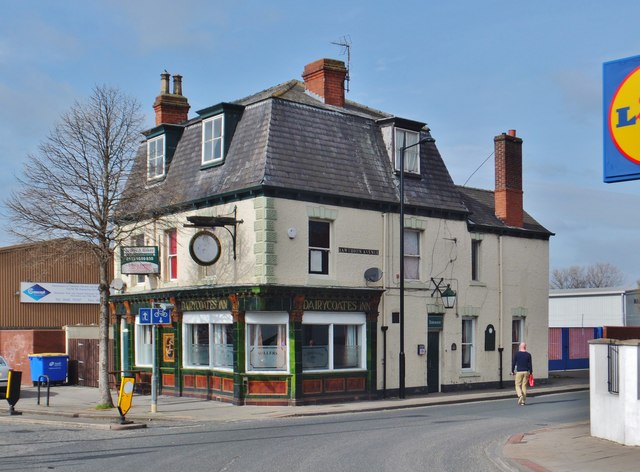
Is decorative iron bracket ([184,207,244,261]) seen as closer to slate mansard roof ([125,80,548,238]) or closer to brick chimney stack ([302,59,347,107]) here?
slate mansard roof ([125,80,548,238])

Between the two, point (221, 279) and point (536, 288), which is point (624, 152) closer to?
point (221, 279)

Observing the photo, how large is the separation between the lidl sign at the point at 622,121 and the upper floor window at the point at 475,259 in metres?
16.4

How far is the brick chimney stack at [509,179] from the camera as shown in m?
31.6

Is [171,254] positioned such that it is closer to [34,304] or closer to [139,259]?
[139,259]

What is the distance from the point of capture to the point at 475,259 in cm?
3044

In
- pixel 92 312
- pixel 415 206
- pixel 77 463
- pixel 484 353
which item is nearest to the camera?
pixel 77 463

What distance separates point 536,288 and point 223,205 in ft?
45.4

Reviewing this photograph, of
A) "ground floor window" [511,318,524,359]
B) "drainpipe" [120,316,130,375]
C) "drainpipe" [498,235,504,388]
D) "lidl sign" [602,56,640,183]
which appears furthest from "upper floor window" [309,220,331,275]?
"lidl sign" [602,56,640,183]

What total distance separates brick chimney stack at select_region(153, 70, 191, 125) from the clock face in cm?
840

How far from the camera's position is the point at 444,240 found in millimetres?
28625

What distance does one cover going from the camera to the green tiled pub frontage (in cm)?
2398

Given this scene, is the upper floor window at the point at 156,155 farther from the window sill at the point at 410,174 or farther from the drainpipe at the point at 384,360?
the drainpipe at the point at 384,360

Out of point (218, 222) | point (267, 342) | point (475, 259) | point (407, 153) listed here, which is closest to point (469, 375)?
point (475, 259)

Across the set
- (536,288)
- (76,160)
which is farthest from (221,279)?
(536,288)
